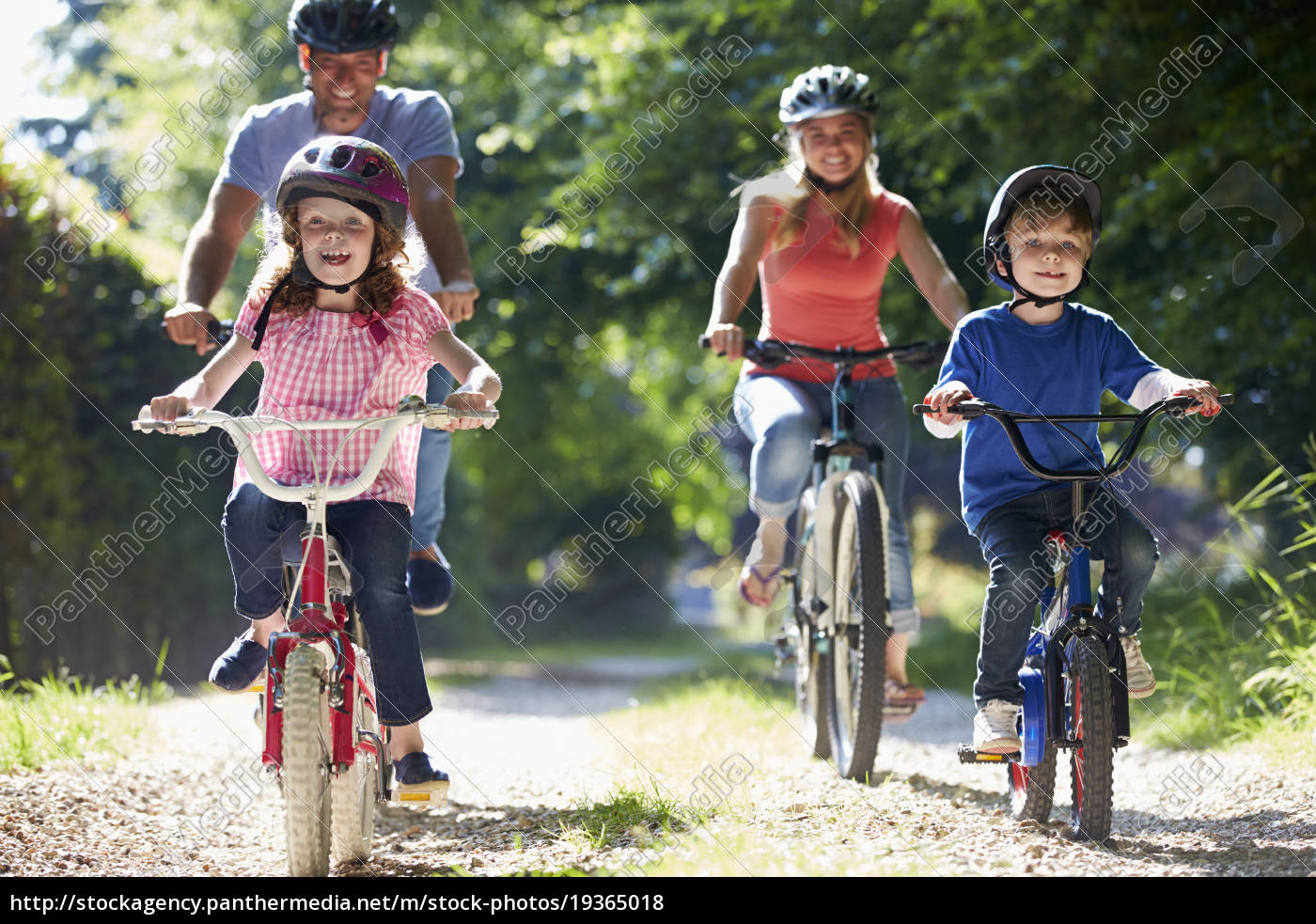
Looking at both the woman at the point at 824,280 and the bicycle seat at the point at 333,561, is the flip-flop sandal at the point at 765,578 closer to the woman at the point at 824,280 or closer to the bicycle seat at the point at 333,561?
the woman at the point at 824,280

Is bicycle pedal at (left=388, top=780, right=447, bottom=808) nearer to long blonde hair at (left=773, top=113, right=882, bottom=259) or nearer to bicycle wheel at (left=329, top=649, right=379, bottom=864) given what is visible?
bicycle wheel at (left=329, top=649, right=379, bottom=864)

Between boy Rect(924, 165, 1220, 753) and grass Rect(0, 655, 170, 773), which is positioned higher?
boy Rect(924, 165, 1220, 753)

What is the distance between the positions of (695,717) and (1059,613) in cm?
308

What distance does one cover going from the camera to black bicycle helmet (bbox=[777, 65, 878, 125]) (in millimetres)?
4918

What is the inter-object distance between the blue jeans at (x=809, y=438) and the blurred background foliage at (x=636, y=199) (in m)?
3.20

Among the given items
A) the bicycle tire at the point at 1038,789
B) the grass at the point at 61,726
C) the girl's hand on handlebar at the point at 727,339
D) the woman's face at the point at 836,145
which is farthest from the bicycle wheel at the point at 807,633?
the grass at the point at 61,726

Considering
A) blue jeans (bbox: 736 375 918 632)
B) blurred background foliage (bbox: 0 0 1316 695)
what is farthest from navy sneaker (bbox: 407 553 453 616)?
blurred background foliage (bbox: 0 0 1316 695)

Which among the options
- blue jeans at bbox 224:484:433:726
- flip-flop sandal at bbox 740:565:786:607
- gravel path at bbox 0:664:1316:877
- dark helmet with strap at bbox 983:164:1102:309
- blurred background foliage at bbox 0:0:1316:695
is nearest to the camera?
gravel path at bbox 0:664:1316:877

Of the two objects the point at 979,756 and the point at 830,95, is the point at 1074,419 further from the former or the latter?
the point at 830,95

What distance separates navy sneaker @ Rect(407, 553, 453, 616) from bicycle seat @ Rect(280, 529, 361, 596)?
78cm

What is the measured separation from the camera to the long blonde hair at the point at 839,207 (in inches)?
197

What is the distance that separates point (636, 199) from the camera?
9.82 metres

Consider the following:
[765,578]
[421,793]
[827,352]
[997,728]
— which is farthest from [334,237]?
[765,578]

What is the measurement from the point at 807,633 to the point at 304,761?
7.82ft
